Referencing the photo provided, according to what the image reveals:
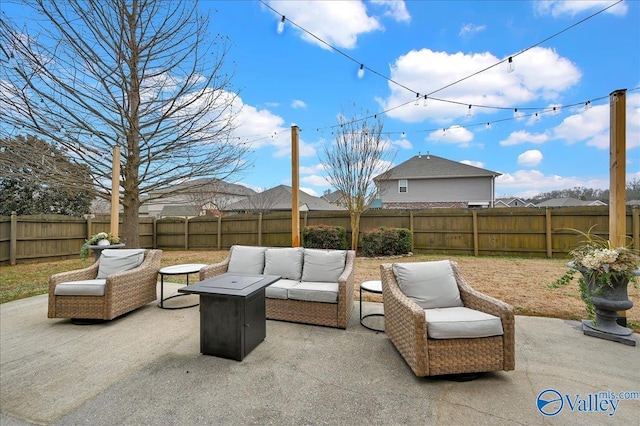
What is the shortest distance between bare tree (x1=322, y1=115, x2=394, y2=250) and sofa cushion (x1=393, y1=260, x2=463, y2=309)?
648 cm

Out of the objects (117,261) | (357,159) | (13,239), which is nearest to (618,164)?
(117,261)

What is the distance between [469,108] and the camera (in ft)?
20.4

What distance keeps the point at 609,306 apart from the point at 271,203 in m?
19.2

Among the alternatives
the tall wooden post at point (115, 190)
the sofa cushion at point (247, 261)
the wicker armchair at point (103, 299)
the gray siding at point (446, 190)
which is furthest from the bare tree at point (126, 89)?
the gray siding at point (446, 190)

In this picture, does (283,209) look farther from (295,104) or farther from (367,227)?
(295,104)

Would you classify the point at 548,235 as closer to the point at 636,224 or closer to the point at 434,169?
the point at 636,224

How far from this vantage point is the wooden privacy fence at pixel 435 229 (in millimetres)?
7715

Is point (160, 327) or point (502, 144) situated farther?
point (502, 144)

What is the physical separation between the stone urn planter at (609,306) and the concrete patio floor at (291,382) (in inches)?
4.5

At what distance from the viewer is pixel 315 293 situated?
3258mm

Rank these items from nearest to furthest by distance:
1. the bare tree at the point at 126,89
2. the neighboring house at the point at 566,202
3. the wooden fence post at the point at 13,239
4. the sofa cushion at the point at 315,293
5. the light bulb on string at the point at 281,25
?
1. the sofa cushion at the point at 315,293
2. the light bulb on string at the point at 281,25
3. the bare tree at the point at 126,89
4. the wooden fence post at the point at 13,239
5. the neighboring house at the point at 566,202

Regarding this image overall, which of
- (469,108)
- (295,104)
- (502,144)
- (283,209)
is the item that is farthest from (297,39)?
(283,209)

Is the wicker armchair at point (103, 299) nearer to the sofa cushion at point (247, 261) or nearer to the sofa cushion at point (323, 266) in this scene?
the sofa cushion at point (247, 261)

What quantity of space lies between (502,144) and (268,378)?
11.0 m
